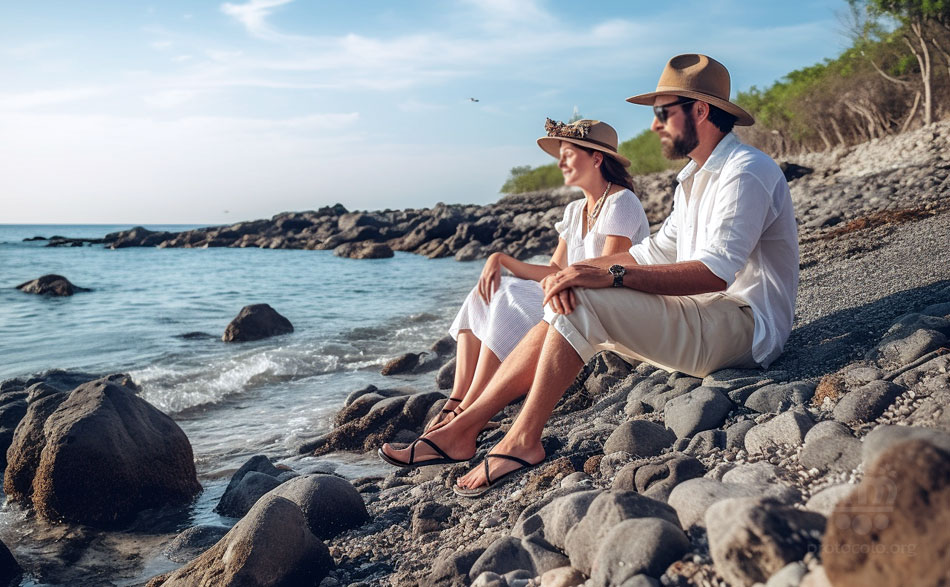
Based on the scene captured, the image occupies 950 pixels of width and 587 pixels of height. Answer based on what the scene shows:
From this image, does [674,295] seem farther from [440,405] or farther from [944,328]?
[440,405]

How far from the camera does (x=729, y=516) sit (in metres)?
1.74

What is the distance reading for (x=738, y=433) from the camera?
2.85 meters

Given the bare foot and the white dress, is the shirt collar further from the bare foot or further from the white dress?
the bare foot

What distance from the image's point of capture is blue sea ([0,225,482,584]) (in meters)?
5.81

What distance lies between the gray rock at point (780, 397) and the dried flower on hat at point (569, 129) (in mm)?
1855

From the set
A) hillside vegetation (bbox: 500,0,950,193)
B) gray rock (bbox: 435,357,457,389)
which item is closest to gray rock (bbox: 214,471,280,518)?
gray rock (bbox: 435,357,457,389)

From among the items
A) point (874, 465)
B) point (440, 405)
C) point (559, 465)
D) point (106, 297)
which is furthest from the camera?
point (106, 297)

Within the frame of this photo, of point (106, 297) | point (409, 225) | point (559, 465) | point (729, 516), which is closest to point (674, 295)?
point (559, 465)

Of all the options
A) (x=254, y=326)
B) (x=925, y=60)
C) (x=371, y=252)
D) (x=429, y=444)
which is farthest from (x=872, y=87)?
(x=429, y=444)

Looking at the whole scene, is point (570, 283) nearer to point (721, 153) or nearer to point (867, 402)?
point (721, 153)

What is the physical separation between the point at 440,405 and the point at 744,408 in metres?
2.50

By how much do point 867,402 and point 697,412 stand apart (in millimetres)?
660

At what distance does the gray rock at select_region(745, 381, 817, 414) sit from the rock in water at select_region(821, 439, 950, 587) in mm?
1718

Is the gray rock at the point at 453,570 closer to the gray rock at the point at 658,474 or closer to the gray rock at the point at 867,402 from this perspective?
the gray rock at the point at 658,474
